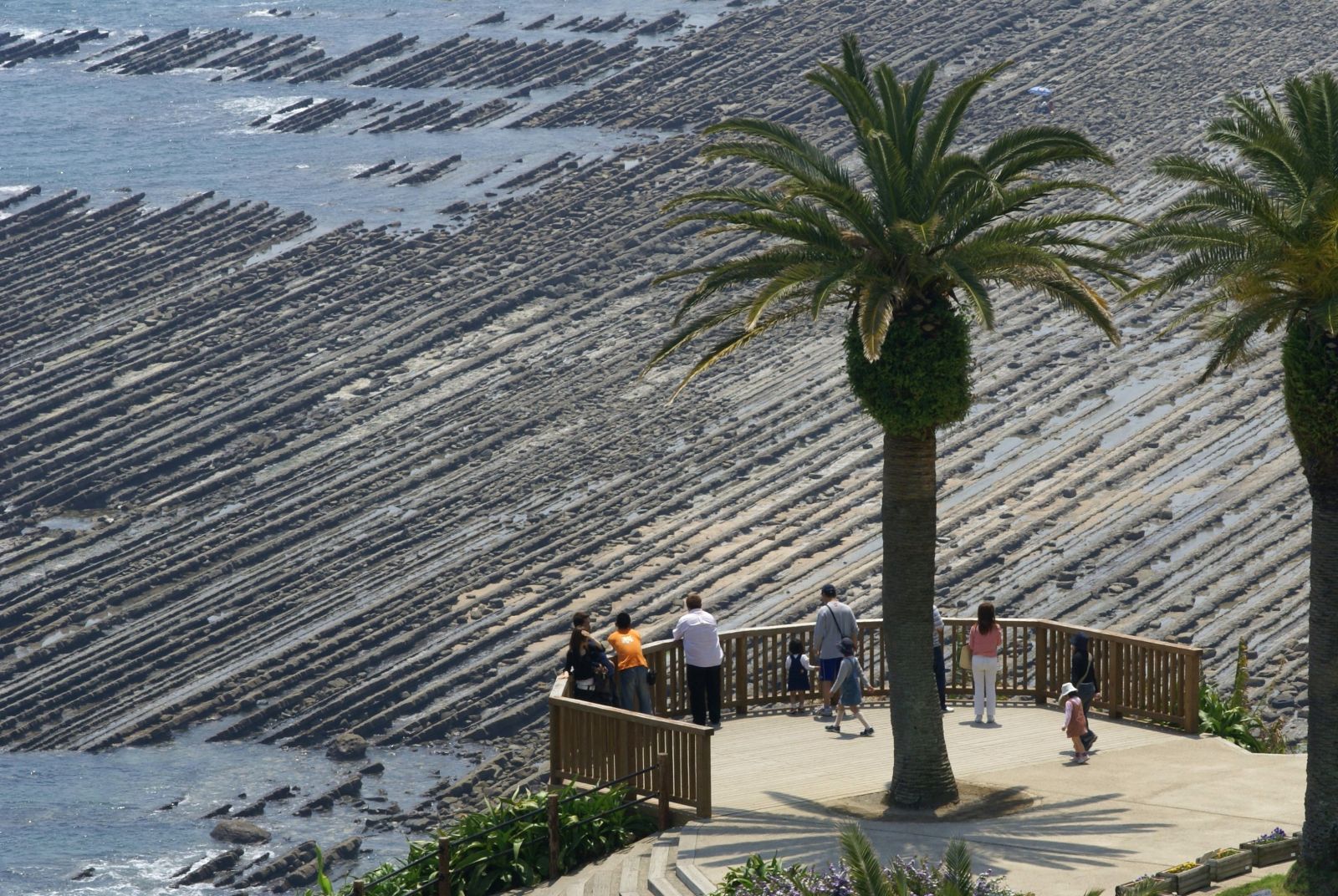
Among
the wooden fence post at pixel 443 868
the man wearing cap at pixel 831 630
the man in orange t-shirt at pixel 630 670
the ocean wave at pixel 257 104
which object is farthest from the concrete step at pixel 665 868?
the ocean wave at pixel 257 104

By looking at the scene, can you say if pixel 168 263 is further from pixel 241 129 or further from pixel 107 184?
pixel 241 129

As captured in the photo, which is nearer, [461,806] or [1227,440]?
[461,806]

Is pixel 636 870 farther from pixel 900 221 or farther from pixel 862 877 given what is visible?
pixel 900 221

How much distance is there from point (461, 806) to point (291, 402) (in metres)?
17.9

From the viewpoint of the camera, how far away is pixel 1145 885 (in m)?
13.3

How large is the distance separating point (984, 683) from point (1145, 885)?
5.84 meters

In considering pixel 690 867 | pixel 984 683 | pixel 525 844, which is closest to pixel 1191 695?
pixel 984 683

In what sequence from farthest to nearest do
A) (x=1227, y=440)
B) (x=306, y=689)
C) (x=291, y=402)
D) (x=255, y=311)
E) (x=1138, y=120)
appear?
(x=1138, y=120)
(x=255, y=311)
(x=291, y=402)
(x=1227, y=440)
(x=306, y=689)

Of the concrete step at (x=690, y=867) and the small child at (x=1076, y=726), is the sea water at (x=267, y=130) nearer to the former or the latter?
the small child at (x=1076, y=726)

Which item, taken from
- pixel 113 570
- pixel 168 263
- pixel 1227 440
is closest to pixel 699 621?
pixel 113 570

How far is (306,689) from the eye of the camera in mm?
34250

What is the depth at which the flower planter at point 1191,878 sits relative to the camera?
1388 cm

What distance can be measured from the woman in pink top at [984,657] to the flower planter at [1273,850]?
170 inches

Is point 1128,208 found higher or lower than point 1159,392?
higher
